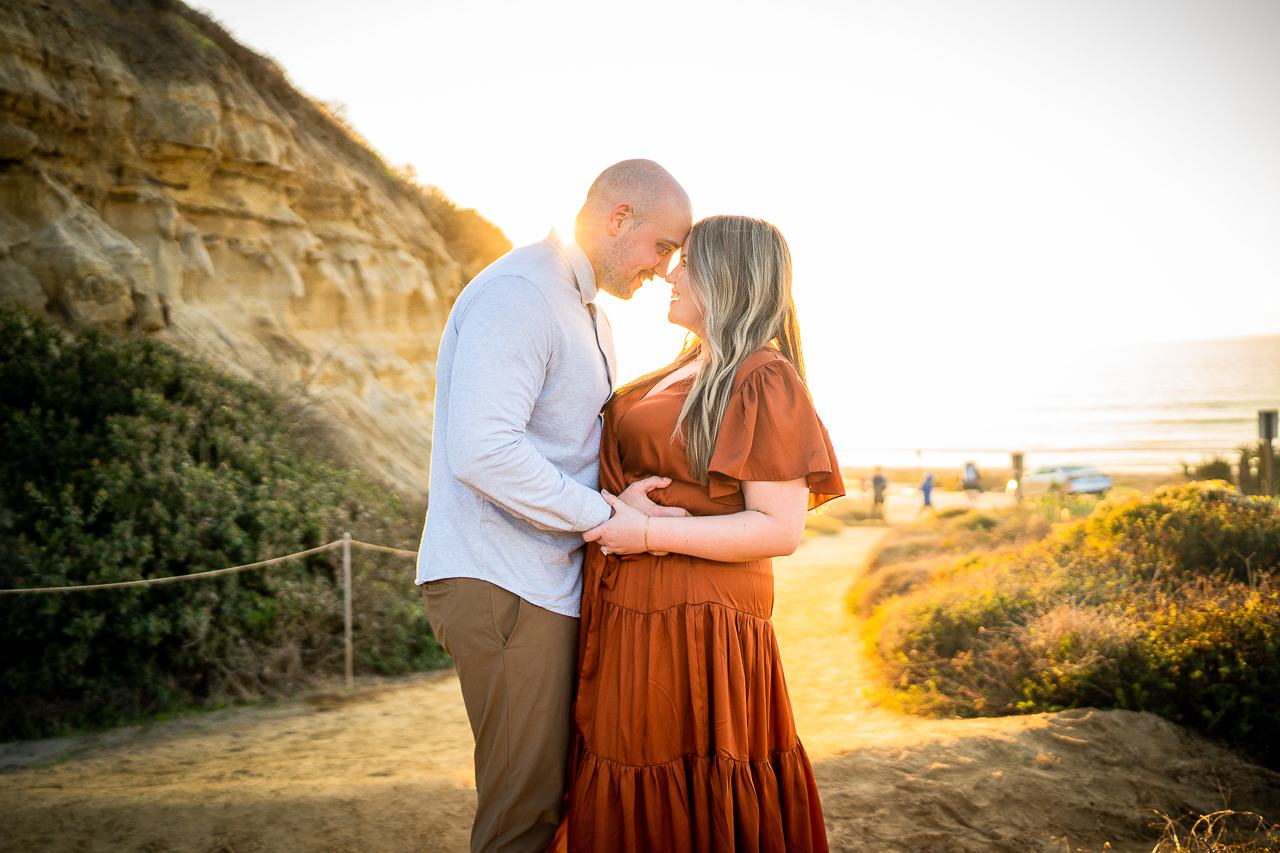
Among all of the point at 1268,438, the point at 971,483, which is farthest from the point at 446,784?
the point at 971,483

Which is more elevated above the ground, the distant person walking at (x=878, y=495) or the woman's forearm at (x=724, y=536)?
the woman's forearm at (x=724, y=536)

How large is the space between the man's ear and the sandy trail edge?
272 cm

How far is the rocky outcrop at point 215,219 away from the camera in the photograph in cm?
797

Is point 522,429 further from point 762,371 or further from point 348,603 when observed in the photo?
point 348,603

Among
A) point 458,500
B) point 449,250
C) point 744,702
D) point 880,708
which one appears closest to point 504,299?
point 458,500

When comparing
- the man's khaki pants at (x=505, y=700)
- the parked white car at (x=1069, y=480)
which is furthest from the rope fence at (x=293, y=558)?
the parked white car at (x=1069, y=480)

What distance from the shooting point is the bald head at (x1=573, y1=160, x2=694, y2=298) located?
229 centimetres

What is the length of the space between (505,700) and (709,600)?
631 millimetres

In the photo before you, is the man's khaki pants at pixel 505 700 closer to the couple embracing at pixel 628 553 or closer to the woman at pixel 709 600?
the couple embracing at pixel 628 553

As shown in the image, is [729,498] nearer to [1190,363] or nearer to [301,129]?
[301,129]

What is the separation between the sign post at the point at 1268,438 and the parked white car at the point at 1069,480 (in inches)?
348

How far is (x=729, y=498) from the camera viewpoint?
2279mm

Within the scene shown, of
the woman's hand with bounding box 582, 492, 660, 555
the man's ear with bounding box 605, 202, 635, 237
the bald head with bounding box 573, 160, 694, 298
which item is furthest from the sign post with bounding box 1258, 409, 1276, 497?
the woman's hand with bounding box 582, 492, 660, 555

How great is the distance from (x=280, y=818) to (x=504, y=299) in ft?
9.36
